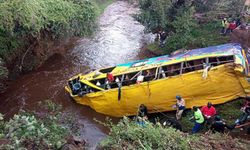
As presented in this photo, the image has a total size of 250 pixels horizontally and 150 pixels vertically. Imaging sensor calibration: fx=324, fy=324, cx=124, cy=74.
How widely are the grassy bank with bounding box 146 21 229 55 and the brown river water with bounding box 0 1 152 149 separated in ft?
3.59

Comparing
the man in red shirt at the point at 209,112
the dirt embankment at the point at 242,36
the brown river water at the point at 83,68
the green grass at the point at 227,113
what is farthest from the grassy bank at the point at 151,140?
the dirt embankment at the point at 242,36

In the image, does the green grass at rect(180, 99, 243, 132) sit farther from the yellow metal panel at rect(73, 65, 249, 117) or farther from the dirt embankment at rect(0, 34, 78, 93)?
the dirt embankment at rect(0, 34, 78, 93)

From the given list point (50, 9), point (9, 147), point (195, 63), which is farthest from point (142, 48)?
point (9, 147)

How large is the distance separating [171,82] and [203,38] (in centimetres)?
831

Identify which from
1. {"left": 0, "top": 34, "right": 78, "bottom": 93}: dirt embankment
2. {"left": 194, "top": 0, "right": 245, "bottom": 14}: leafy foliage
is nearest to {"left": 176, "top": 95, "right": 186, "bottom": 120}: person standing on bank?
{"left": 0, "top": 34, "right": 78, "bottom": 93}: dirt embankment

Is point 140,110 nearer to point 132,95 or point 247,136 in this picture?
point 132,95

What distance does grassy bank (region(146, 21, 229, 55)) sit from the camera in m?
20.3

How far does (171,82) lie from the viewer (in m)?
13.4

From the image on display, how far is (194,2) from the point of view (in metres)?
22.2

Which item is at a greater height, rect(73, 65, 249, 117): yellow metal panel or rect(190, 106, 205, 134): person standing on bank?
rect(73, 65, 249, 117): yellow metal panel

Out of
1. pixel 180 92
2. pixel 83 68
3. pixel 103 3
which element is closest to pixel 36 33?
pixel 83 68

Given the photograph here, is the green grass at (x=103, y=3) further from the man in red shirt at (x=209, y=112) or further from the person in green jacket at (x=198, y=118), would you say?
the person in green jacket at (x=198, y=118)

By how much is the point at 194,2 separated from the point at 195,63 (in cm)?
937

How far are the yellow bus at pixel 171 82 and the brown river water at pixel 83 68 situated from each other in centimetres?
132
